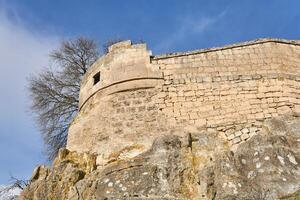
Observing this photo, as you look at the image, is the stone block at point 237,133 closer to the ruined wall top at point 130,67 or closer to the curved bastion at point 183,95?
the curved bastion at point 183,95

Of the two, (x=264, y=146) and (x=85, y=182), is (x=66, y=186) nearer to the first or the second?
(x=85, y=182)

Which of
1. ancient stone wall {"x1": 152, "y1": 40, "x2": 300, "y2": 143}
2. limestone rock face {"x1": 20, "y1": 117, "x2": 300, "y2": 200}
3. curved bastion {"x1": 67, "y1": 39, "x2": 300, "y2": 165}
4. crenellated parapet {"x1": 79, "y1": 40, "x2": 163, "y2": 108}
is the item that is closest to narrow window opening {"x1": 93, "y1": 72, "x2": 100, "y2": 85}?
crenellated parapet {"x1": 79, "y1": 40, "x2": 163, "y2": 108}

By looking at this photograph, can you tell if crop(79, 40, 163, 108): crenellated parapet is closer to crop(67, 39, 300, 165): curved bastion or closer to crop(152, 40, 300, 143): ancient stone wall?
crop(67, 39, 300, 165): curved bastion

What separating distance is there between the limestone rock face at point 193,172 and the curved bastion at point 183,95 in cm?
40

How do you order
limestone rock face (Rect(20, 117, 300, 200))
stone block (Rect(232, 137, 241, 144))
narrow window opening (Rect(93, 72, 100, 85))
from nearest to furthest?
1. limestone rock face (Rect(20, 117, 300, 200))
2. stone block (Rect(232, 137, 241, 144))
3. narrow window opening (Rect(93, 72, 100, 85))

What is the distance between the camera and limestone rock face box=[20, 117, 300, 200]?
7910mm

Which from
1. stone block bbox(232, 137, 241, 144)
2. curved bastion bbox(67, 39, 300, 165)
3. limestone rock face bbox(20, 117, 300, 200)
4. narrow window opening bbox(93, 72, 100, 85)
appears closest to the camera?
limestone rock face bbox(20, 117, 300, 200)

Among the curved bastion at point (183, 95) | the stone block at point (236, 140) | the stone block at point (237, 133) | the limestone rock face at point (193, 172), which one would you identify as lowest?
the limestone rock face at point (193, 172)

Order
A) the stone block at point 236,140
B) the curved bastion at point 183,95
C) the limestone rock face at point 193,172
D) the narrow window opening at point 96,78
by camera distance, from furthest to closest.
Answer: the narrow window opening at point 96,78, the curved bastion at point 183,95, the stone block at point 236,140, the limestone rock face at point 193,172

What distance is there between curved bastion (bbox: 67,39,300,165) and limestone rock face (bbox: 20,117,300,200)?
399 mm

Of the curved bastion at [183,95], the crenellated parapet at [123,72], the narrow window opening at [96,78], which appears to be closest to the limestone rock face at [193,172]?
the curved bastion at [183,95]

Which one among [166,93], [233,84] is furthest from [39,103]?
[233,84]

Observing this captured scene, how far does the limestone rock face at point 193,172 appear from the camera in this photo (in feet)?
26.0

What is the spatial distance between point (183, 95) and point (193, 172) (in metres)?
2.17
